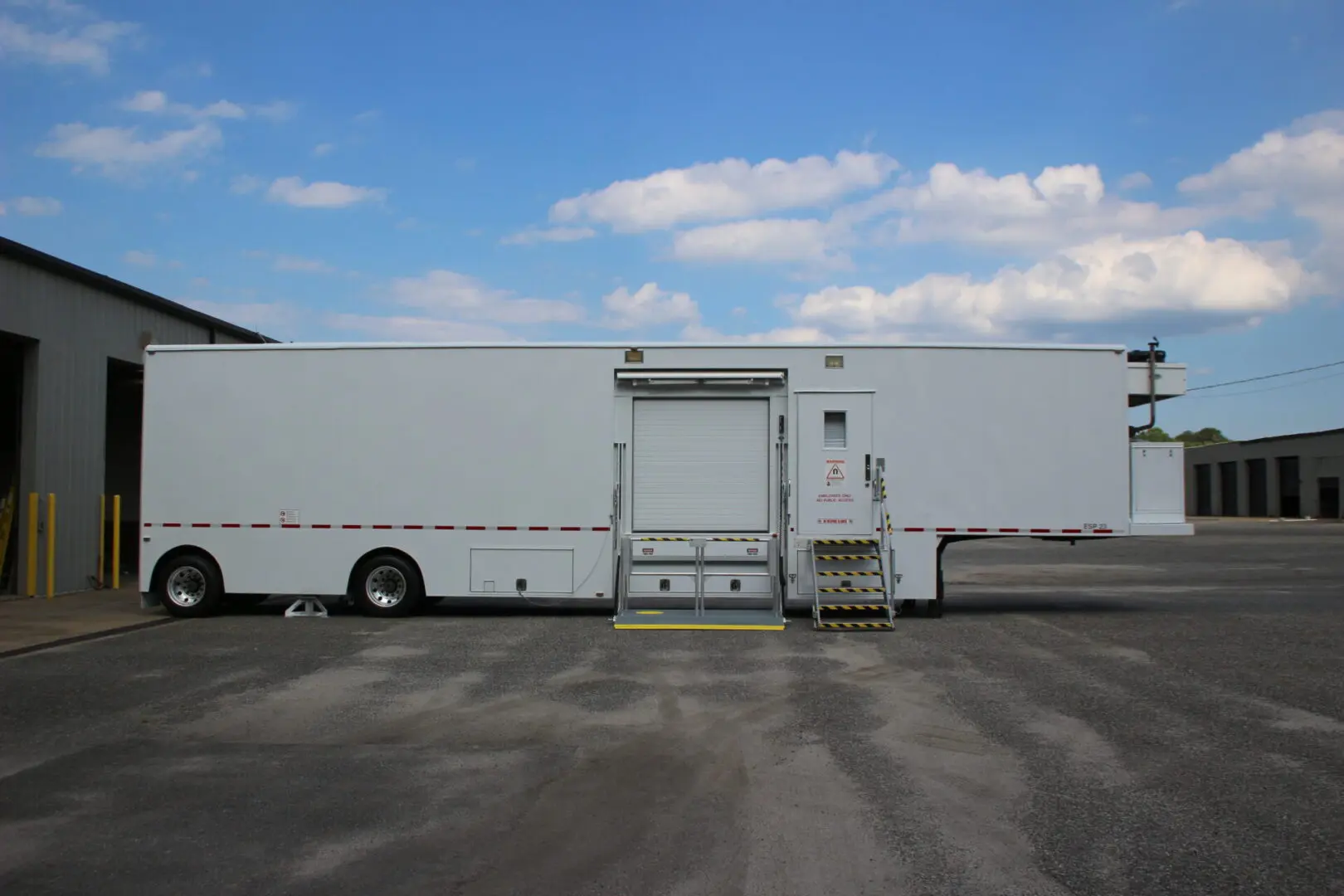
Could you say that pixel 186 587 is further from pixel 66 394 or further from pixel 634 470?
pixel 634 470

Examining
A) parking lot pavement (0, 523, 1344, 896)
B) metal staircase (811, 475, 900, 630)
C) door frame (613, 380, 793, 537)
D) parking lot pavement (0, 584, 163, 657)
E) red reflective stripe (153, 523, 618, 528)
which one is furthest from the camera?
door frame (613, 380, 793, 537)

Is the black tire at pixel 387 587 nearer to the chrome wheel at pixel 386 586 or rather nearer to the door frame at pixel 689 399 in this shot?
the chrome wheel at pixel 386 586

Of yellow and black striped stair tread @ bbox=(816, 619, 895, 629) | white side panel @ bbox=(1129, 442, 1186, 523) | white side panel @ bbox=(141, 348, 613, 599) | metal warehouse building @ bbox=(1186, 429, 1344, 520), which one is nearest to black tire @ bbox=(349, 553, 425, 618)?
white side panel @ bbox=(141, 348, 613, 599)

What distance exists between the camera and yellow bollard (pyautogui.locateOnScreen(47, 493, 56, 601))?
54.7 ft

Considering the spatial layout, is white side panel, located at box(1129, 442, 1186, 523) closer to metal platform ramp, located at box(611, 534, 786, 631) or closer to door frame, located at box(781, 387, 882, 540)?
door frame, located at box(781, 387, 882, 540)

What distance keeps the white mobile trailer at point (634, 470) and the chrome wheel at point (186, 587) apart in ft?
0.08

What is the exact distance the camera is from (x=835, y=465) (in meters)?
13.6

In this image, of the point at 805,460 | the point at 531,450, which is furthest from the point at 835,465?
the point at 531,450

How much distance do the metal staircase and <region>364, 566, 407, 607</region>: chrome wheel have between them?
16.6ft

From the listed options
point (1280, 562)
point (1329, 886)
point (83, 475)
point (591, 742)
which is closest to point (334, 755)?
point (591, 742)

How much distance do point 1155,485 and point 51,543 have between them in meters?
15.5

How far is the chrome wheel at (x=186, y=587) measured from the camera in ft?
45.9

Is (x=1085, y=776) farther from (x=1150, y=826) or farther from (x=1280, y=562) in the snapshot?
(x=1280, y=562)

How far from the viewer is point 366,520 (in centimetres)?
1377
